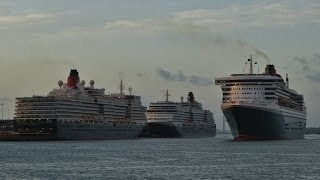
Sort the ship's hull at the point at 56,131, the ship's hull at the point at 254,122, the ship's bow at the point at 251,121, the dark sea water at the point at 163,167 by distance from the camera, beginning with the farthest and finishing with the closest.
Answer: the ship's hull at the point at 56,131, the ship's hull at the point at 254,122, the ship's bow at the point at 251,121, the dark sea water at the point at 163,167

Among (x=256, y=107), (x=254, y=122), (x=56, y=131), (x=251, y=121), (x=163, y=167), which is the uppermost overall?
(x=256, y=107)

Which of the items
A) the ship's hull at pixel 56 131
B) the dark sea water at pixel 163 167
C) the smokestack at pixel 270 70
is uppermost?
the smokestack at pixel 270 70

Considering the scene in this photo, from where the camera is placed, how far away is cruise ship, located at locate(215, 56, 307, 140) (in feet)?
515

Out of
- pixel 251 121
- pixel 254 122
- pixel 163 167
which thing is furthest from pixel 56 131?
pixel 163 167

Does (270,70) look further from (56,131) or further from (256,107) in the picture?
(56,131)

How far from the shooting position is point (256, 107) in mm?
156500

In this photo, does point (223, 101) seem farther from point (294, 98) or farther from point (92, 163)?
point (92, 163)

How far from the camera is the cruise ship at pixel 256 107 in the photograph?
156875mm

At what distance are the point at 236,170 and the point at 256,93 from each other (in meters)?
82.5

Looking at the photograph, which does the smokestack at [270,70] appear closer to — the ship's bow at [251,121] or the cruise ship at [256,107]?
the cruise ship at [256,107]

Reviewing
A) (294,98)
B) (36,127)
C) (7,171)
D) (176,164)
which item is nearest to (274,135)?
(294,98)

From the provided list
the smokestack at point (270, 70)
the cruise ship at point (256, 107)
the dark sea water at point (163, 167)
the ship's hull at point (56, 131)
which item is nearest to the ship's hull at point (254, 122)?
the cruise ship at point (256, 107)

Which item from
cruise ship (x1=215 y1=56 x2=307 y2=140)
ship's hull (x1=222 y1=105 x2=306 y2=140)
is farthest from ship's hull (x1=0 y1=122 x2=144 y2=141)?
ship's hull (x1=222 y1=105 x2=306 y2=140)

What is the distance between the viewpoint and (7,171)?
81.9 meters
